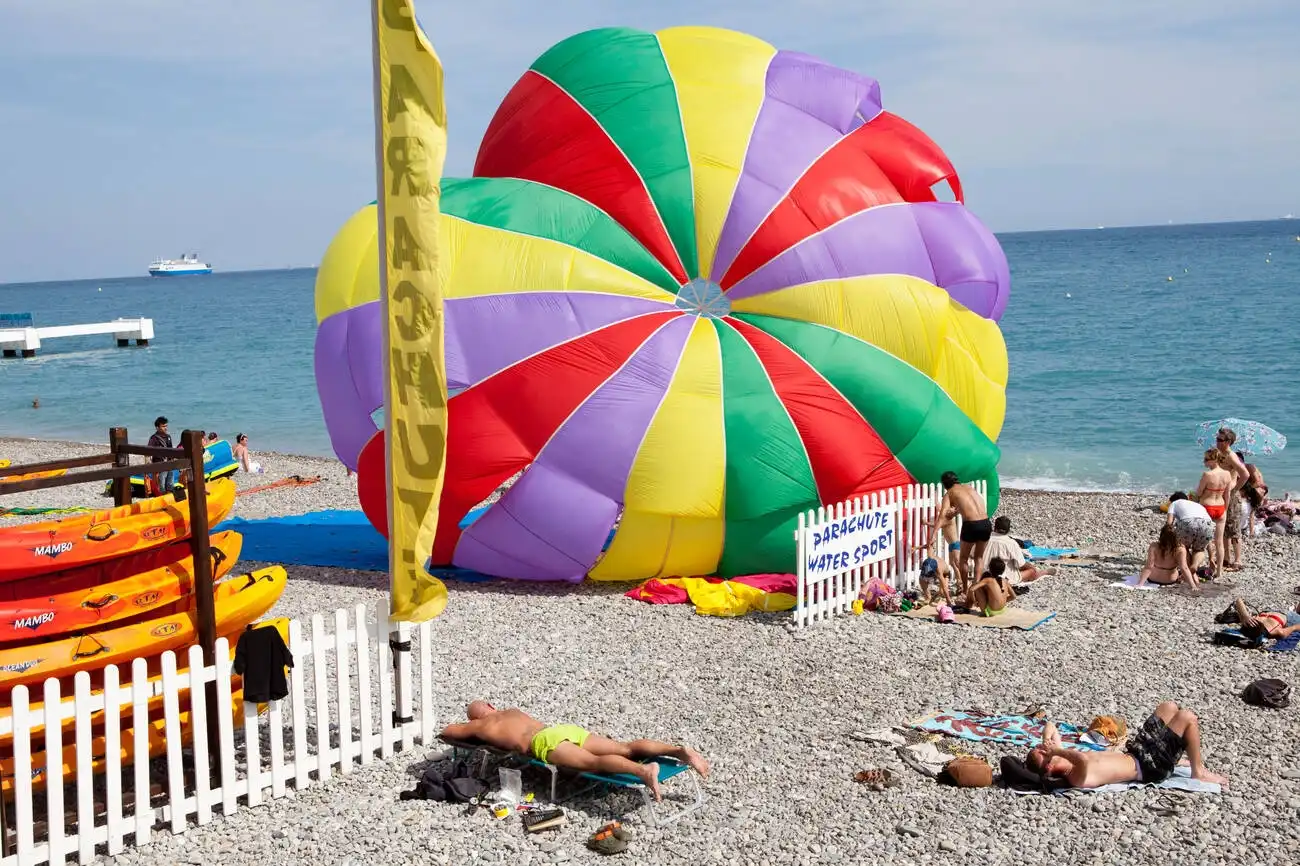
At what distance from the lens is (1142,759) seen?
722 cm

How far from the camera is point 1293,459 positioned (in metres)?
24.4

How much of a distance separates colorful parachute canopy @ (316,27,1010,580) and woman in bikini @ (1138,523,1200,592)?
185 cm

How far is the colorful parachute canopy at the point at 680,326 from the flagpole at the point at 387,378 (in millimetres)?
3837

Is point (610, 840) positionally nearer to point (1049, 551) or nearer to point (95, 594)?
point (95, 594)

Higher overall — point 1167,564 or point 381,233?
point 381,233

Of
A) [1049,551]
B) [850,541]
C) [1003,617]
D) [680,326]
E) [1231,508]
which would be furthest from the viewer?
[1049,551]

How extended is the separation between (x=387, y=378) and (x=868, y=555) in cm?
563

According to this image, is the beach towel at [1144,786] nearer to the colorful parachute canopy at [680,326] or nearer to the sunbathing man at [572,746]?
the sunbathing man at [572,746]

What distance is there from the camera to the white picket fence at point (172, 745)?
6.19 m

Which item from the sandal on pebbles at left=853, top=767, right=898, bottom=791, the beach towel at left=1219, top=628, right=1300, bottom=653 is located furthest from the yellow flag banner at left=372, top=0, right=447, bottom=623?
the beach towel at left=1219, top=628, right=1300, bottom=653

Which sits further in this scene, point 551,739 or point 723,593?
point 723,593

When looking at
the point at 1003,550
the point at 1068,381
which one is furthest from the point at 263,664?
the point at 1068,381

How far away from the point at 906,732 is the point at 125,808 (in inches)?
189

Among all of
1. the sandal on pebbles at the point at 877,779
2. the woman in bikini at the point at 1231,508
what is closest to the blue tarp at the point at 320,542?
the sandal on pebbles at the point at 877,779
